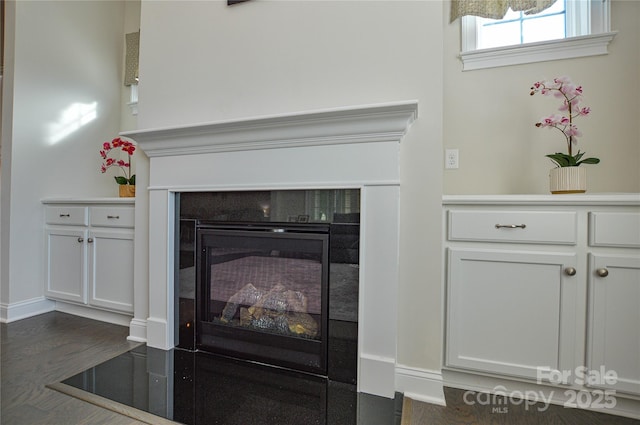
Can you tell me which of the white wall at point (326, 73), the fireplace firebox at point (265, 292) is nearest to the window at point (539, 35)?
the white wall at point (326, 73)

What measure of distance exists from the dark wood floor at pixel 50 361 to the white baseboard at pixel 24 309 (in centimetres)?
6

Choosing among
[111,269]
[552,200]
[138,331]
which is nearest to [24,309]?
[111,269]

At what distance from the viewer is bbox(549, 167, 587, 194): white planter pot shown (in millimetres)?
1389

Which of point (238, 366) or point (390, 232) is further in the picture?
point (238, 366)

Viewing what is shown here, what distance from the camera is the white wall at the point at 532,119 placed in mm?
1520

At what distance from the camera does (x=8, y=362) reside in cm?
155

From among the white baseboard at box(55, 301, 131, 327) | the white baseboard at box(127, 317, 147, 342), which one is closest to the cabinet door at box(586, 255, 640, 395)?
the white baseboard at box(127, 317, 147, 342)

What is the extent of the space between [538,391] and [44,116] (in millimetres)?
3511

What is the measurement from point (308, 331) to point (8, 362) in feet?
5.03

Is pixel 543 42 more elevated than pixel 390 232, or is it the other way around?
pixel 543 42

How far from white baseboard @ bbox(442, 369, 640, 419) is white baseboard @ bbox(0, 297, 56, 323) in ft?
9.11

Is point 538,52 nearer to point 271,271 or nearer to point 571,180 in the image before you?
point 571,180

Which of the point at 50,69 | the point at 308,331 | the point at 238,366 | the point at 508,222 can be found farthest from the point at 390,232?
the point at 50,69

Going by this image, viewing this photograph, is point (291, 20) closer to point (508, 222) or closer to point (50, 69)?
point (508, 222)
